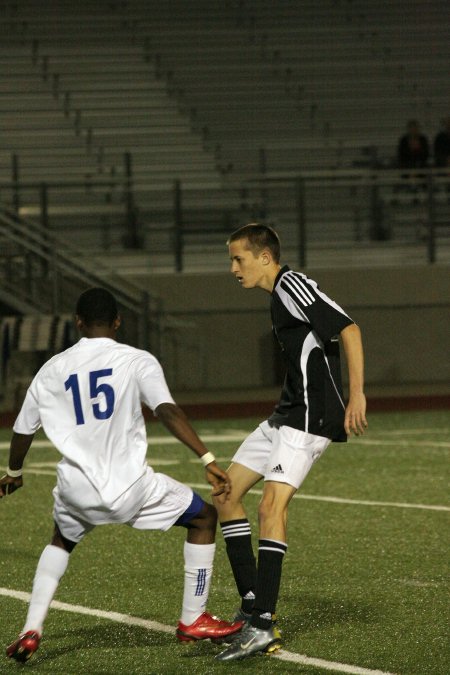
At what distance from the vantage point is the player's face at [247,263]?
583cm

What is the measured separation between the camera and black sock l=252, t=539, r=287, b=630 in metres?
5.46

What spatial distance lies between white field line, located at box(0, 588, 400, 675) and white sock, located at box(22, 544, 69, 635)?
2.56 ft

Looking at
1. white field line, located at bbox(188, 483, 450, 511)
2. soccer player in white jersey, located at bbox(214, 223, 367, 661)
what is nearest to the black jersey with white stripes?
soccer player in white jersey, located at bbox(214, 223, 367, 661)

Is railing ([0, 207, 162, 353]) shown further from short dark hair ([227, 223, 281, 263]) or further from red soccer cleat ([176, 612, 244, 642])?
red soccer cleat ([176, 612, 244, 642])

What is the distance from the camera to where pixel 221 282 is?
770 inches

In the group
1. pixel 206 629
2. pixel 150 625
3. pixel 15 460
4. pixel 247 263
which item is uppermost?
pixel 247 263

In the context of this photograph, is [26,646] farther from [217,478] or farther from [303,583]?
[303,583]

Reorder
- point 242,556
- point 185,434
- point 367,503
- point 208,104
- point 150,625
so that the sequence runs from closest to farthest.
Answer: point 185,434 → point 242,556 → point 150,625 → point 367,503 → point 208,104

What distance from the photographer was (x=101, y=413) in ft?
17.3

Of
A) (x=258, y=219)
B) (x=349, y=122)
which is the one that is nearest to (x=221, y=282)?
(x=258, y=219)

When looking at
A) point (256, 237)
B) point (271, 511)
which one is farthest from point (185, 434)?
point (256, 237)

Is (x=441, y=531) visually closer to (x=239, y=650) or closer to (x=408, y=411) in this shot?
(x=239, y=650)

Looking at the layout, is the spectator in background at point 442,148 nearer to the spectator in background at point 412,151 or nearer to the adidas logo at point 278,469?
the spectator in background at point 412,151

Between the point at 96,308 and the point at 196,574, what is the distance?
3.86ft
